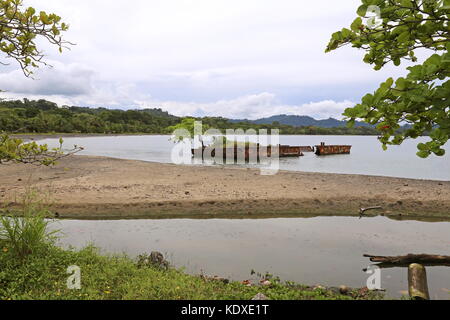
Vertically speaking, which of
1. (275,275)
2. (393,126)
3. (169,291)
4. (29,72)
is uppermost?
(29,72)

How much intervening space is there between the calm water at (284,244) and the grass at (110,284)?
4.81 feet

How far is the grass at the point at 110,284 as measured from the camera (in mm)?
5723

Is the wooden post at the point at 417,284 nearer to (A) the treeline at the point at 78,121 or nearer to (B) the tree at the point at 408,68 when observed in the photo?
(B) the tree at the point at 408,68

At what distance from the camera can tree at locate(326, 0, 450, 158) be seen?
313 centimetres

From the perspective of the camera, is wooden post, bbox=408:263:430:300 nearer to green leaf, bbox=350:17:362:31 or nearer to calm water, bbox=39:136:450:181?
green leaf, bbox=350:17:362:31

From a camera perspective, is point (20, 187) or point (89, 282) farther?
point (20, 187)

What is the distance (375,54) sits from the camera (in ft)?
14.2

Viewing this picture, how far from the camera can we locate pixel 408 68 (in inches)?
128

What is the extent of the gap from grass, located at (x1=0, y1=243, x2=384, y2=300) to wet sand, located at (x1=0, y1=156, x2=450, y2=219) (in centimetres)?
745

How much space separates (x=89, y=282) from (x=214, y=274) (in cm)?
318

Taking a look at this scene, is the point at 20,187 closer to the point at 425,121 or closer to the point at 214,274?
the point at 214,274
